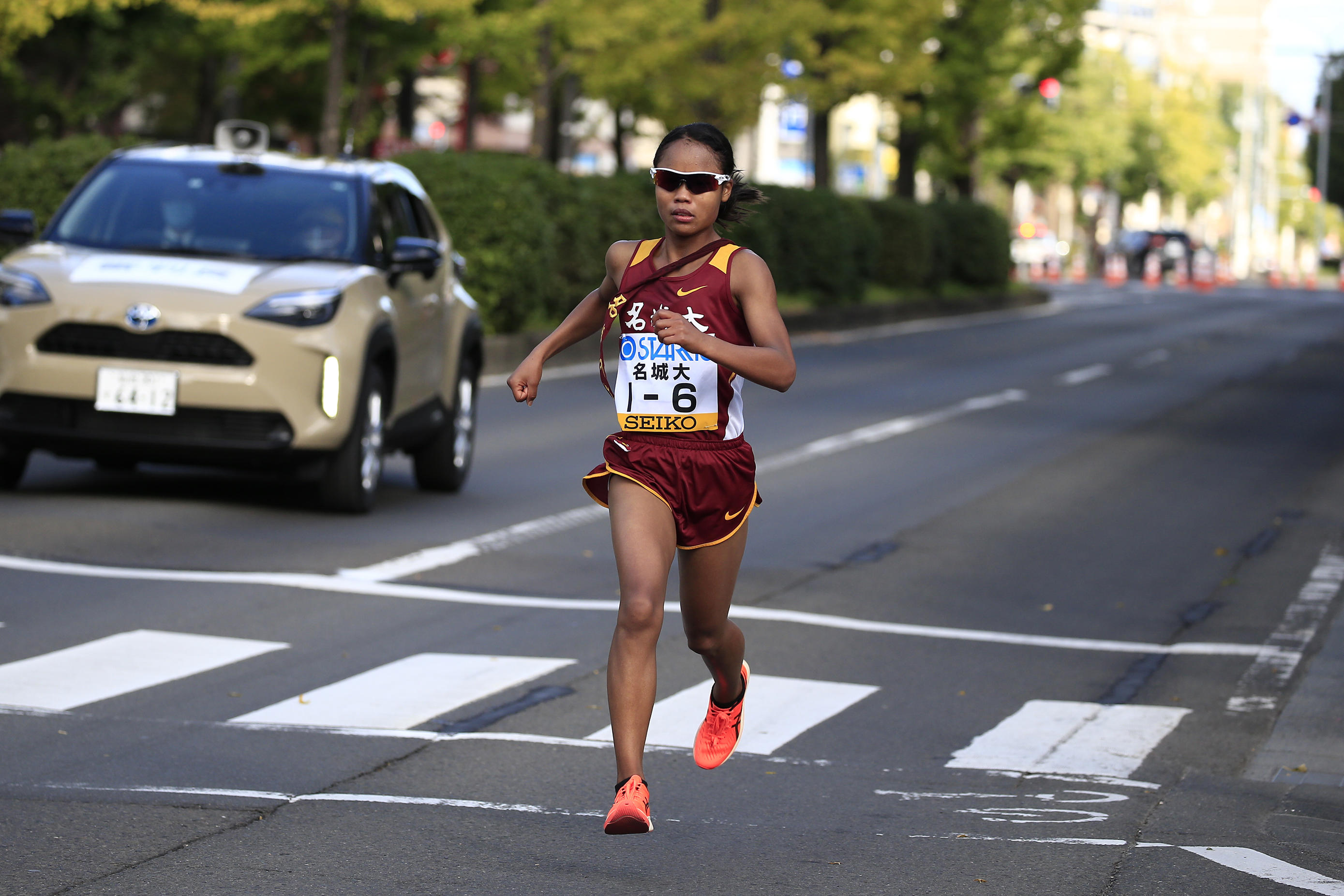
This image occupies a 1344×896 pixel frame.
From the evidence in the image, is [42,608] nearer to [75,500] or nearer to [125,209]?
[75,500]

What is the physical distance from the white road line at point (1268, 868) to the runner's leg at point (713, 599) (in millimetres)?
1318

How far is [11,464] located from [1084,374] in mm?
17331

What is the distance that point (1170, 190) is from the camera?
107m

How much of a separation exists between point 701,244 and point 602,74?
104ft

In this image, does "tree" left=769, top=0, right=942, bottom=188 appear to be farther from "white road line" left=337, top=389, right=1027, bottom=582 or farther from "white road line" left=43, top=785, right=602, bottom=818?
"white road line" left=43, top=785, right=602, bottom=818

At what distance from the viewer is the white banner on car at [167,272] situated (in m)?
11.3

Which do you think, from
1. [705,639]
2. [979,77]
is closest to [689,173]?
[705,639]

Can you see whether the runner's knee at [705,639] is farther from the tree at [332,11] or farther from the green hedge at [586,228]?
the tree at [332,11]

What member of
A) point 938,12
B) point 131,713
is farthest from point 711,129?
point 938,12

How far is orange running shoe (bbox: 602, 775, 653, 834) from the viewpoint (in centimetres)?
527

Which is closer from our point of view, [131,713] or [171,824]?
[171,824]

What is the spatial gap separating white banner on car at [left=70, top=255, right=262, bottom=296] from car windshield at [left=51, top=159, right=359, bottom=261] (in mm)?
249

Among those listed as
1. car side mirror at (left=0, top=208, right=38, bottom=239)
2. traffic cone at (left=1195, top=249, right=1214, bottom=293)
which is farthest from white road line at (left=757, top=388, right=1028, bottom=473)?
traffic cone at (left=1195, top=249, right=1214, bottom=293)

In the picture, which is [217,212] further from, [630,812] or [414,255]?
[630,812]
